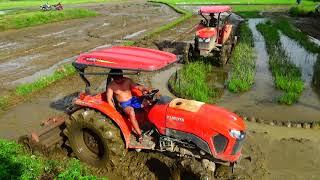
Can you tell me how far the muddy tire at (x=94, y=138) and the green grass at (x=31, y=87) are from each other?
3.80m

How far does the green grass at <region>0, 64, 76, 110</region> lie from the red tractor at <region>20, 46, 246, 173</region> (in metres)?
3.50

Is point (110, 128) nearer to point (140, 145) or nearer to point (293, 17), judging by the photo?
point (140, 145)

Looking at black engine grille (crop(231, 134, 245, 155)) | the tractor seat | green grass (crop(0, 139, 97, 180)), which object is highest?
the tractor seat

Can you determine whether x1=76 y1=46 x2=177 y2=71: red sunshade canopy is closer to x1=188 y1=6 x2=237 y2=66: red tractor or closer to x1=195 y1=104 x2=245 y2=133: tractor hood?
x1=195 y1=104 x2=245 y2=133: tractor hood

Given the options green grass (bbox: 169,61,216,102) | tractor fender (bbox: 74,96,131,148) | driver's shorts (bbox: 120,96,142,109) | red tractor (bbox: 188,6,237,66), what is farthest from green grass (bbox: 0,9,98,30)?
driver's shorts (bbox: 120,96,142,109)

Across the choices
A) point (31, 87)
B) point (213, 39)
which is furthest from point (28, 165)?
point (213, 39)

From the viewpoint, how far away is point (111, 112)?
18.7 ft

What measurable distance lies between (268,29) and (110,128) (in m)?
16.5

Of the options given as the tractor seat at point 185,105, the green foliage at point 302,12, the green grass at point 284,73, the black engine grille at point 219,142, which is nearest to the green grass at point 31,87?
the tractor seat at point 185,105

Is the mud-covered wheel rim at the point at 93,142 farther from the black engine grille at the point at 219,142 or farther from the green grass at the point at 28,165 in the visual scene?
the black engine grille at the point at 219,142

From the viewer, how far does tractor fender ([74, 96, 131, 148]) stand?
18.5 feet

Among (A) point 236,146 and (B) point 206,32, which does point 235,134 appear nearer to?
(A) point 236,146

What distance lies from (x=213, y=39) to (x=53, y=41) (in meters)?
8.45

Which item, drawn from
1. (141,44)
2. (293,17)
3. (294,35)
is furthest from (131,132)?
(293,17)
